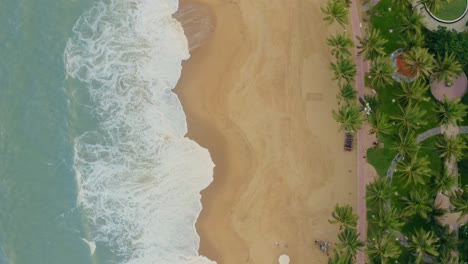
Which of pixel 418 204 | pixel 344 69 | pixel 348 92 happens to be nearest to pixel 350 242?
pixel 418 204

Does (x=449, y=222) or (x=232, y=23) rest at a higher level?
(x=232, y=23)

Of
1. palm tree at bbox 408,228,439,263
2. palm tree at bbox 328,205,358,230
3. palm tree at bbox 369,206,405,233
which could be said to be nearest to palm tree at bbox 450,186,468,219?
palm tree at bbox 408,228,439,263

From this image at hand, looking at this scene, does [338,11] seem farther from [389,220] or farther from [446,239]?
[446,239]

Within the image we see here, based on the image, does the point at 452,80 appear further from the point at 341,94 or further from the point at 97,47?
the point at 97,47

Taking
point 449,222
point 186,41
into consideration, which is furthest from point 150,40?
point 449,222

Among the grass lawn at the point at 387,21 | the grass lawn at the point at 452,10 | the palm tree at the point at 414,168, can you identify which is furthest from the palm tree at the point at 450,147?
the grass lawn at the point at 452,10

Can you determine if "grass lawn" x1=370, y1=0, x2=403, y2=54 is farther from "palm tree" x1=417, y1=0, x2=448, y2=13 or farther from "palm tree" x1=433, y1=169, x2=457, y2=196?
"palm tree" x1=433, y1=169, x2=457, y2=196
